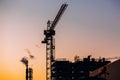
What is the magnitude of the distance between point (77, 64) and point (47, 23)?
44525 millimetres

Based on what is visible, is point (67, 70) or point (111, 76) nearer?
point (111, 76)

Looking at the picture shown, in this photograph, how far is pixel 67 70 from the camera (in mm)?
167500

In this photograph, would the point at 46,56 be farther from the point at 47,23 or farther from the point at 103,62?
the point at 103,62

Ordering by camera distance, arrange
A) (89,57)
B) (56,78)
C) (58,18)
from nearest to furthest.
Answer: (58,18) < (56,78) < (89,57)

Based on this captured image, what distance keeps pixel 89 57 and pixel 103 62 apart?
7643 mm

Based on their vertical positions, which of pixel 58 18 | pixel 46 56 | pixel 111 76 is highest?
pixel 58 18

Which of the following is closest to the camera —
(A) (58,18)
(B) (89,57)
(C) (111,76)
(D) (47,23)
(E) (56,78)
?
(C) (111,76)

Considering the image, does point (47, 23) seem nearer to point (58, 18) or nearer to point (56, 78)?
point (58, 18)

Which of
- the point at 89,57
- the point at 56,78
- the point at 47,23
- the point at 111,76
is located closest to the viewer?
the point at 111,76

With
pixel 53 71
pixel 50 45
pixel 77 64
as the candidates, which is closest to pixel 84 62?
pixel 77 64

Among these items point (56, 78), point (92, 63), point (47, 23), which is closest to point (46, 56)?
point (47, 23)

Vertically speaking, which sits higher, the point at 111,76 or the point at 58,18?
the point at 58,18

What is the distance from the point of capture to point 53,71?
168m

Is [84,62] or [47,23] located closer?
[47,23]
